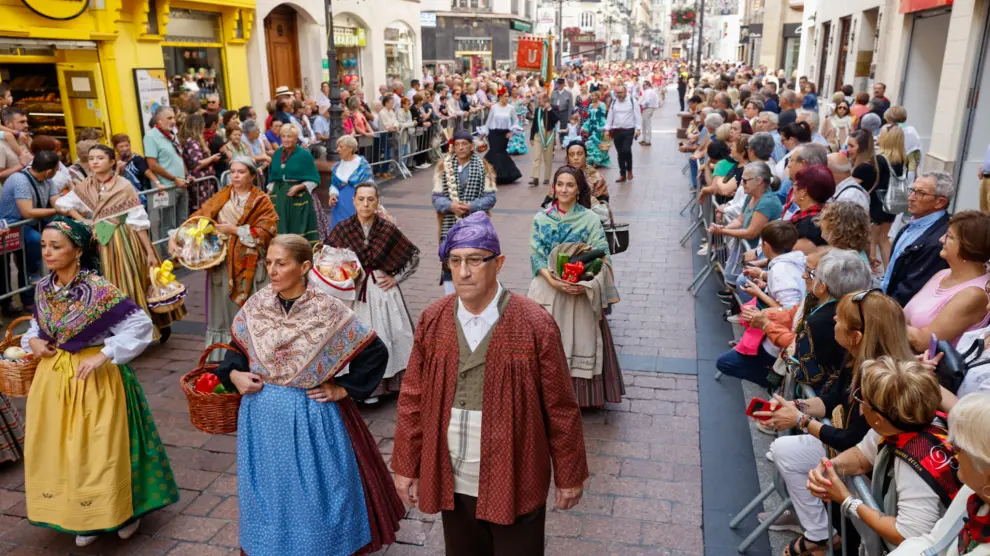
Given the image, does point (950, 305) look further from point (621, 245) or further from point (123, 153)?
point (123, 153)

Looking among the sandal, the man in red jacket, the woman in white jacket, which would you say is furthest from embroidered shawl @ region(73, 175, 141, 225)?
the woman in white jacket

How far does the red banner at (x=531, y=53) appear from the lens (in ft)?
80.8

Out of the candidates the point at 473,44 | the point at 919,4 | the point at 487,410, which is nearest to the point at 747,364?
the point at 487,410

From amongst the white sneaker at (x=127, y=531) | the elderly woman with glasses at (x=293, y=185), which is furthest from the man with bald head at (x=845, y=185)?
the white sneaker at (x=127, y=531)

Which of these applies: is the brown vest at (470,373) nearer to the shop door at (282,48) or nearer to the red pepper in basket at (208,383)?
the red pepper in basket at (208,383)

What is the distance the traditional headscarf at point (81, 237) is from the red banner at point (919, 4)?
12743mm

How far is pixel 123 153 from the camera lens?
375 inches

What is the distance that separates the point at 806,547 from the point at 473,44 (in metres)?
46.9

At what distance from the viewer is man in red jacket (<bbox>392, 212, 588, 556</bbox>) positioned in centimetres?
301

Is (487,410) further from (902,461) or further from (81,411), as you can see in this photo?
(81,411)

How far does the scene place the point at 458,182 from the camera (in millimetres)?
7488

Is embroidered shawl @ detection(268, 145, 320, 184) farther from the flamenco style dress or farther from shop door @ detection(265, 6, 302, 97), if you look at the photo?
shop door @ detection(265, 6, 302, 97)

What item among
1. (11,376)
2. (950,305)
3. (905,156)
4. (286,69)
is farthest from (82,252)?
(286,69)

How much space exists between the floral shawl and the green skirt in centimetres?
308
